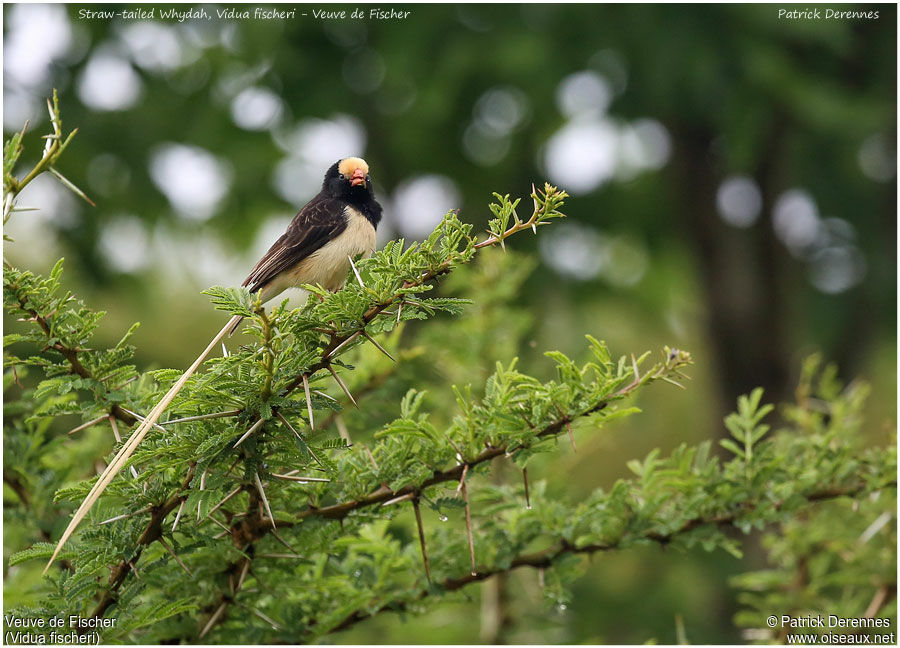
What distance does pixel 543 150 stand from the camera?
6.91m

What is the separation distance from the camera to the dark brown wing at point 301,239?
2232 millimetres

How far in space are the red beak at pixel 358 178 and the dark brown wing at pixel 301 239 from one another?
0.11 m

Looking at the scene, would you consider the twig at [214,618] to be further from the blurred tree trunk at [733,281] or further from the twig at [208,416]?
the blurred tree trunk at [733,281]

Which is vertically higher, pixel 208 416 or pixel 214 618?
pixel 208 416

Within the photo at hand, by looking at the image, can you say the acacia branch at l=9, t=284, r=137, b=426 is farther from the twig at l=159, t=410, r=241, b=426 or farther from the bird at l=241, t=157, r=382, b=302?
the bird at l=241, t=157, r=382, b=302

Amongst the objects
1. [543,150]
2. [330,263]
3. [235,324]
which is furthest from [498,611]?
[543,150]

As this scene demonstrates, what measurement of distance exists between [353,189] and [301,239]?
30cm

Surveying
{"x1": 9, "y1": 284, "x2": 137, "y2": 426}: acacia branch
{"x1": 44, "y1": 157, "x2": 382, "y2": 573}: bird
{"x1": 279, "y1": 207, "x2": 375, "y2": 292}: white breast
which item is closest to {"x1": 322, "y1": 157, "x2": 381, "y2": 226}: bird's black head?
{"x1": 44, "y1": 157, "x2": 382, "y2": 573}: bird

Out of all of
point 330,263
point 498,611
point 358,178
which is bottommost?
point 498,611

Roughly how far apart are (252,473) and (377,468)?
0.31 m

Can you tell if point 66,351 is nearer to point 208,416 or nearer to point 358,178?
point 208,416

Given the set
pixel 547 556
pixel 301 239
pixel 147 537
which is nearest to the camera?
pixel 147 537

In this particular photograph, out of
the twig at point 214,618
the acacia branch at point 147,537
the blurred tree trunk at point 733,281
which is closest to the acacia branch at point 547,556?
the twig at point 214,618

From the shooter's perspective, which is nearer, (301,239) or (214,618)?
(214,618)
